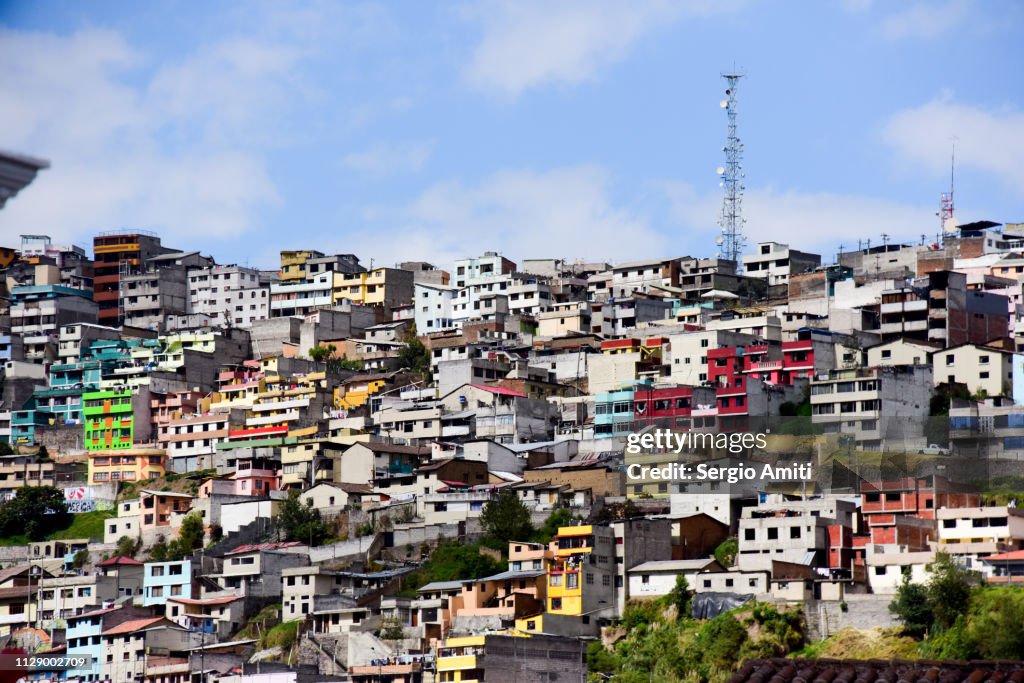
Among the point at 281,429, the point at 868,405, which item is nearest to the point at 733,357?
the point at 868,405

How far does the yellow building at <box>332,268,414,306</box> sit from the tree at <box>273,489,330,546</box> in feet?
71.4

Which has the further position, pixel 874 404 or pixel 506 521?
pixel 874 404

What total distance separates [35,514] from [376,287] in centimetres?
1943

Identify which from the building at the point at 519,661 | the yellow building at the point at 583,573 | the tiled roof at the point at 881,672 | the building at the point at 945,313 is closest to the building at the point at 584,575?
the yellow building at the point at 583,573

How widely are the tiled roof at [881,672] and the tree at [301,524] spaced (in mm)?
31985

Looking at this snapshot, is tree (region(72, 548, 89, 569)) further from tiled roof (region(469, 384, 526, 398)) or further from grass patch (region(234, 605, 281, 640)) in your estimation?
tiled roof (region(469, 384, 526, 398))

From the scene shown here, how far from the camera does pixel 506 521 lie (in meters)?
41.1

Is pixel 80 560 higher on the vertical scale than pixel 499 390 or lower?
lower

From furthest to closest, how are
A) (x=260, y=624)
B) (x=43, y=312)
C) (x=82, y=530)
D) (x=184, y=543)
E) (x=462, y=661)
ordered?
(x=43, y=312) → (x=82, y=530) → (x=184, y=543) → (x=260, y=624) → (x=462, y=661)

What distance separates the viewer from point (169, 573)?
4378 cm

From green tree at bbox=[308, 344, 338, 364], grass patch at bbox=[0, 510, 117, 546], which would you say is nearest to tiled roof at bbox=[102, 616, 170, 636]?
grass patch at bbox=[0, 510, 117, 546]

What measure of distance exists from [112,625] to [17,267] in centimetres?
3629

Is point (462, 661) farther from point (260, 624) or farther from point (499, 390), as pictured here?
point (499, 390)

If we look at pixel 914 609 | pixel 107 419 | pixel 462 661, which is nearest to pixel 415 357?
pixel 107 419
